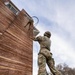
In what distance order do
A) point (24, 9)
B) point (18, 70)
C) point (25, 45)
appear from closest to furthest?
1. point (18, 70)
2. point (25, 45)
3. point (24, 9)

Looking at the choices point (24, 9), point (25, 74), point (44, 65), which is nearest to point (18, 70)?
point (25, 74)

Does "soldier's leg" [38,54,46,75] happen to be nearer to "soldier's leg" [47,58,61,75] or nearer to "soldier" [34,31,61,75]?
"soldier" [34,31,61,75]

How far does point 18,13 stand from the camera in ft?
25.1

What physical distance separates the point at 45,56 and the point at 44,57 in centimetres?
6

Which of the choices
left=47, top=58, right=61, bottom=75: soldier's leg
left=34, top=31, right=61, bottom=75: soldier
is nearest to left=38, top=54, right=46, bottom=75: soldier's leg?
left=34, top=31, right=61, bottom=75: soldier

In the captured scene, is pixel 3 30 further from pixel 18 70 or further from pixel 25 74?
pixel 25 74

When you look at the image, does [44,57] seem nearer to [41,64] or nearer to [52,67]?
[41,64]

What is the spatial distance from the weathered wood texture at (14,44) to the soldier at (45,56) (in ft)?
5.67

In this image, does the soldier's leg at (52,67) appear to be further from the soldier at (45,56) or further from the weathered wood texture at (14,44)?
the weathered wood texture at (14,44)

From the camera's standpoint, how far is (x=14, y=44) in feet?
21.4

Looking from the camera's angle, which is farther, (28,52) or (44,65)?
(28,52)

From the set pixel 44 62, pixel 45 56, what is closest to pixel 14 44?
pixel 45 56

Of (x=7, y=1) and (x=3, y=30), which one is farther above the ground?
(x=7, y=1)

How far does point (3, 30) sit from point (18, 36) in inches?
51.1
